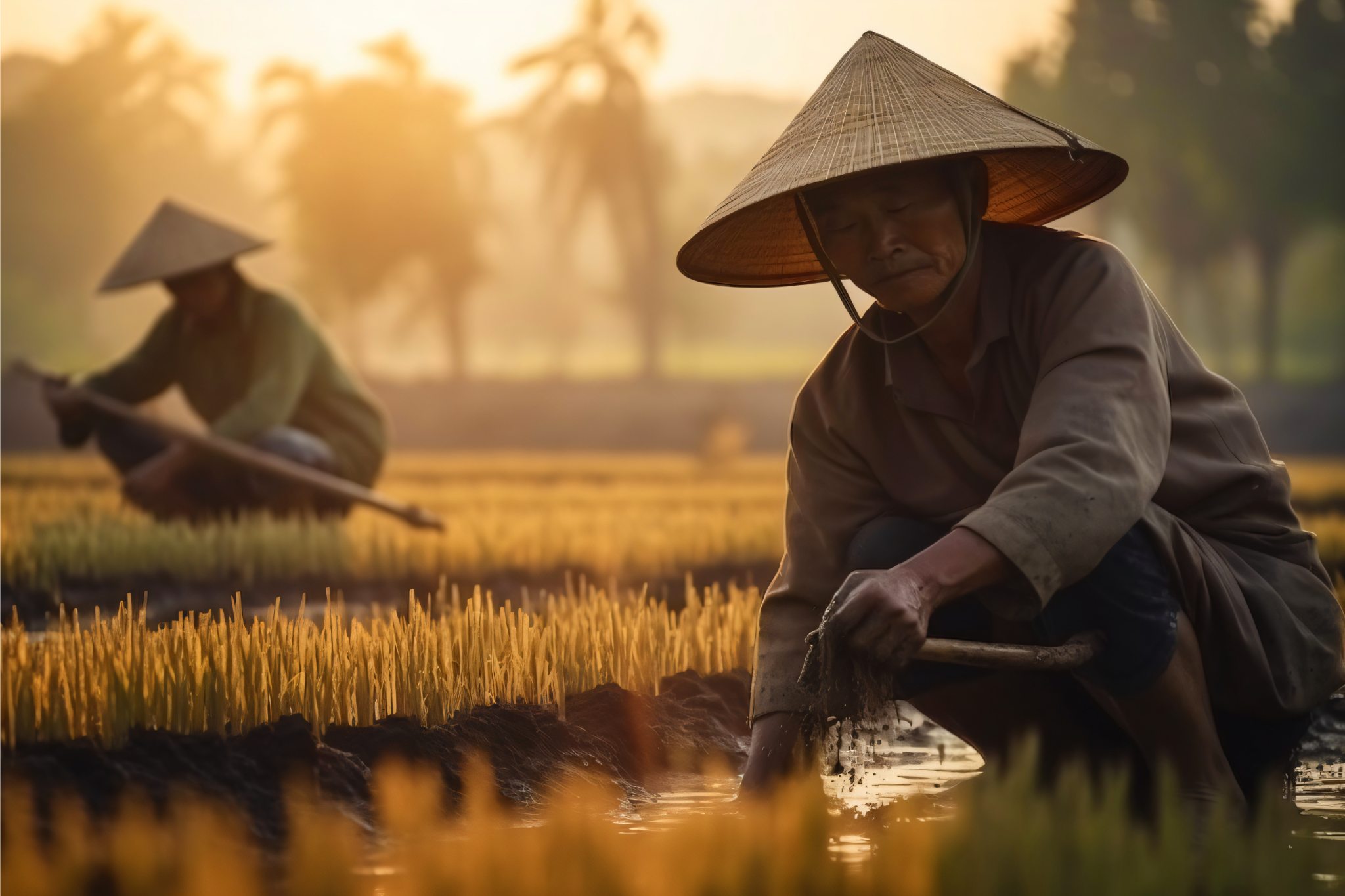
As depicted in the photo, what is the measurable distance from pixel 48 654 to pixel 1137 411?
80.2 inches

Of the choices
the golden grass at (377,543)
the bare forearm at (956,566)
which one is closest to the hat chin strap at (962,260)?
the bare forearm at (956,566)

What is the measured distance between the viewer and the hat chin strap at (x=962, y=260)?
2.71 metres

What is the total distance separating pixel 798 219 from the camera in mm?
3141

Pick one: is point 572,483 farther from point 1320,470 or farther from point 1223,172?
point 1223,172

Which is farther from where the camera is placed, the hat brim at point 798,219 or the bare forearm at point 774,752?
the hat brim at point 798,219

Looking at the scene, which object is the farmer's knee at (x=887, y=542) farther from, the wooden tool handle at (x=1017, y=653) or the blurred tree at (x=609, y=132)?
the blurred tree at (x=609, y=132)

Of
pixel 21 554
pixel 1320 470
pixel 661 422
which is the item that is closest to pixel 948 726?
pixel 21 554

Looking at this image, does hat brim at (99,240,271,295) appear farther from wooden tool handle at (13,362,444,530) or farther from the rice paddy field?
the rice paddy field

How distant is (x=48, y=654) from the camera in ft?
9.58

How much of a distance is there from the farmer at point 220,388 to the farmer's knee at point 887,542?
468 centimetres

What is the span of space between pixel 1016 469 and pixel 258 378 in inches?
207

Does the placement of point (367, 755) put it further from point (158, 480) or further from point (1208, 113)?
point (1208, 113)

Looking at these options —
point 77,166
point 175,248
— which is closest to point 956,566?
point 175,248

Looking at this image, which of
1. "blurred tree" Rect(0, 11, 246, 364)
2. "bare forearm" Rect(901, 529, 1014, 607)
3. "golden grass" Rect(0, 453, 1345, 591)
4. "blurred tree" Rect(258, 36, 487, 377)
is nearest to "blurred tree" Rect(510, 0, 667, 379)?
"blurred tree" Rect(258, 36, 487, 377)
